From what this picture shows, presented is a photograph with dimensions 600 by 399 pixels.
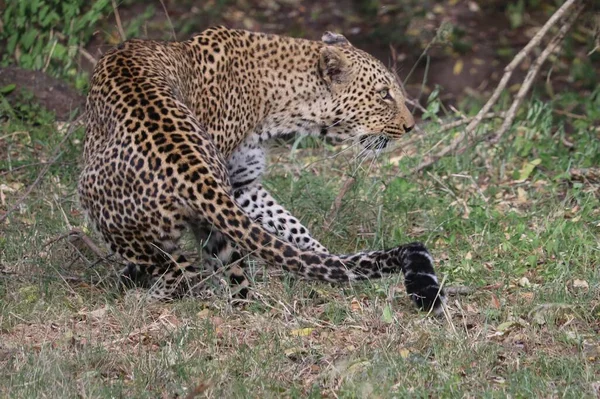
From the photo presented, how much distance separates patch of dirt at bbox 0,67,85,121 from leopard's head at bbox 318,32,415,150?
3170mm

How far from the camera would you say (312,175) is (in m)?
8.99

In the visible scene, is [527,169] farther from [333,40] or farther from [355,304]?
[355,304]

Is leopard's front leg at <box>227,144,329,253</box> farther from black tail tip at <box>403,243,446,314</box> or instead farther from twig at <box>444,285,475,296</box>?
black tail tip at <box>403,243,446,314</box>

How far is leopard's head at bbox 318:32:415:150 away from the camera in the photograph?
7875mm

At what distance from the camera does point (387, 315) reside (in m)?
6.27

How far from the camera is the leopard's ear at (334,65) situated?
7.77m

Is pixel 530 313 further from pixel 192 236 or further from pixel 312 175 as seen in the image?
pixel 312 175

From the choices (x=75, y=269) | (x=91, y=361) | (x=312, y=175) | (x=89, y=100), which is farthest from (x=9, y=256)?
(x=312, y=175)

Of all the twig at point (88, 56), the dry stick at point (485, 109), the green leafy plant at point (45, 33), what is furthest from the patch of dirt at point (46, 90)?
the dry stick at point (485, 109)

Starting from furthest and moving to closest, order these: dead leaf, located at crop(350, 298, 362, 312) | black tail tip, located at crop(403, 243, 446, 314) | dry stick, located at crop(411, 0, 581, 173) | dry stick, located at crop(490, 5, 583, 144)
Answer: dry stick, located at crop(490, 5, 583, 144) < dry stick, located at crop(411, 0, 581, 173) < dead leaf, located at crop(350, 298, 362, 312) < black tail tip, located at crop(403, 243, 446, 314)

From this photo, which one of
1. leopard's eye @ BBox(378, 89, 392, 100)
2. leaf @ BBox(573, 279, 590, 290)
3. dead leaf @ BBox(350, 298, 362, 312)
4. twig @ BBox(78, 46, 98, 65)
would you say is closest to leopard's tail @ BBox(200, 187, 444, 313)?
dead leaf @ BBox(350, 298, 362, 312)

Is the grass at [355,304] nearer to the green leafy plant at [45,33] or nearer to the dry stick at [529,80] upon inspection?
the dry stick at [529,80]

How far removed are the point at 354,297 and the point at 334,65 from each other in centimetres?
186

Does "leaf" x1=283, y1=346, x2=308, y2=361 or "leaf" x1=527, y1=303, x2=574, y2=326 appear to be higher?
"leaf" x1=527, y1=303, x2=574, y2=326
